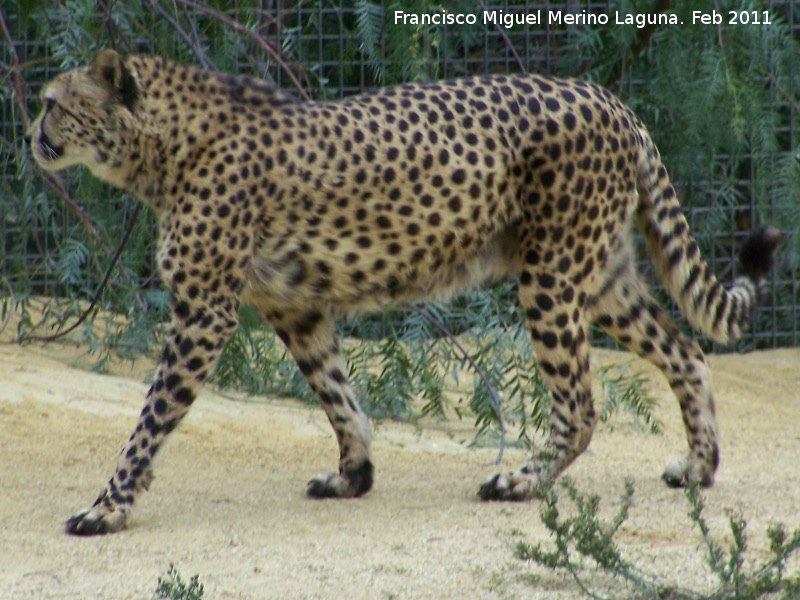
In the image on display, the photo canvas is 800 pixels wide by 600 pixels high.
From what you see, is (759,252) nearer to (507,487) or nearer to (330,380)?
(507,487)

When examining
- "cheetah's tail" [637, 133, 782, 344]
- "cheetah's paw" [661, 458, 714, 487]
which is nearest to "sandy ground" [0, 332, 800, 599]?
"cheetah's paw" [661, 458, 714, 487]

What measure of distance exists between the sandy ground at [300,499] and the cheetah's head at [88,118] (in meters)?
1.19

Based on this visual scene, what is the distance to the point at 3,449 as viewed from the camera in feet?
15.7

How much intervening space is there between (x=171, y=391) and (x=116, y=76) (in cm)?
107

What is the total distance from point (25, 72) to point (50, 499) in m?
2.89

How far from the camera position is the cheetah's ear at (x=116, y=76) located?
4086 millimetres

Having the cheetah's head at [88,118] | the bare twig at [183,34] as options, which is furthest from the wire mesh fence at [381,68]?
the cheetah's head at [88,118]

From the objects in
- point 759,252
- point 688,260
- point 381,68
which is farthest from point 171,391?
point 759,252

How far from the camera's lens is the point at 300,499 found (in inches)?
173

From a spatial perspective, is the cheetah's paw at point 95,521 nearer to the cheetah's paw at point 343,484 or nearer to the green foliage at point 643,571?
the cheetah's paw at point 343,484

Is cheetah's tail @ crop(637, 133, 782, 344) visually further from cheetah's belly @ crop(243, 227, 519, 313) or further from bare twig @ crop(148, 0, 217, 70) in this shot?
bare twig @ crop(148, 0, 217, 70)

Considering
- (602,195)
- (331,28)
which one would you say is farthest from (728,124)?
(331,28)

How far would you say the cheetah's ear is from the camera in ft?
13.4

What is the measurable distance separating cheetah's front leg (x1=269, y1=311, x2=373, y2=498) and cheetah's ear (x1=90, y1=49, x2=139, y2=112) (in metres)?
0.95
